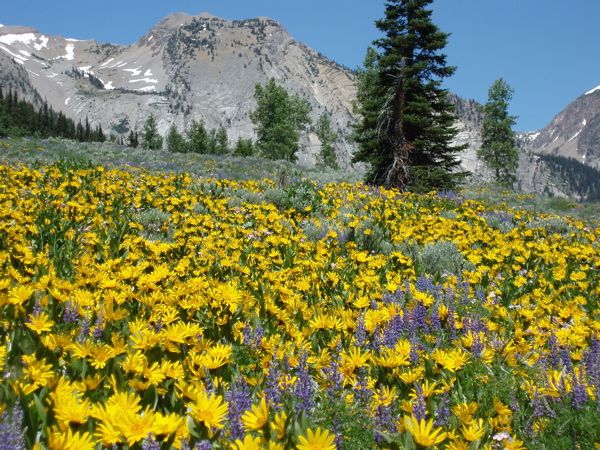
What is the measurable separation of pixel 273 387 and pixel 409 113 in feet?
57.8

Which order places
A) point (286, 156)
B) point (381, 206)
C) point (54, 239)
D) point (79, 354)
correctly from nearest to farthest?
point (79, 354)
point (54, 239)
point (381, 206)
point (286, 156)

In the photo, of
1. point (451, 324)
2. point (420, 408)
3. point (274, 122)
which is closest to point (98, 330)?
point (420, 408)

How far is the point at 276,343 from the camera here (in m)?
2.42

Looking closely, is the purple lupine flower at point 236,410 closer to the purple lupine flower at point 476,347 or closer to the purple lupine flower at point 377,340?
the purple lupine flower at point 377,340

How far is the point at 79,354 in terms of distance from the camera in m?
1.93

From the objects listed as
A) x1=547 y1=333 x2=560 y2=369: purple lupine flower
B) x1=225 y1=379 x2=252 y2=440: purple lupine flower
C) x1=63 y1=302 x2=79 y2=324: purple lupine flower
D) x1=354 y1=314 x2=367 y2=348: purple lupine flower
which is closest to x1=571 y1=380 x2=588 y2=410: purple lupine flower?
x1=547 y1=333 x2=560 y2=369: purple lupine flower

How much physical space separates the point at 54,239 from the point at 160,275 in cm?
229

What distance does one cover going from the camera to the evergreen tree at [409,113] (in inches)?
576

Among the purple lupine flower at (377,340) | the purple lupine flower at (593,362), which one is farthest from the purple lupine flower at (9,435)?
the purple lupine flower at (593,362)

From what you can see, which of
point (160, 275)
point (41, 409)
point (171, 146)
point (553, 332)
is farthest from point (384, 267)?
point (171, 146)

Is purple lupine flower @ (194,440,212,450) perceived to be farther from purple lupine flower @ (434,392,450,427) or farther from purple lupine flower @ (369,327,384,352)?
purple lupine flower @ (369,327,384,352)

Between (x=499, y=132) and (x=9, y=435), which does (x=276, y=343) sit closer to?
(x=9, y=435)

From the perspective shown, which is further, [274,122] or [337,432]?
[274,122]

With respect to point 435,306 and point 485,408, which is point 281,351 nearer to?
point 485,408
